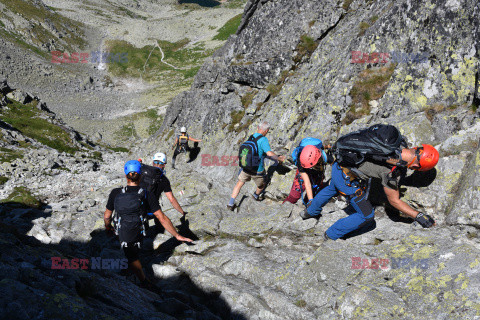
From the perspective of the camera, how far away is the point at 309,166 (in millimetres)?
9688

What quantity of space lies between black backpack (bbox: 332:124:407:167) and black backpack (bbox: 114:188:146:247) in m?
5.93

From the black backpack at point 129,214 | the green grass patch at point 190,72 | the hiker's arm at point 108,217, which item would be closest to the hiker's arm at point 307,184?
the black backpack at point 129,214

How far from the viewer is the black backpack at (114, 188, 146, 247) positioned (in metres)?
8.09

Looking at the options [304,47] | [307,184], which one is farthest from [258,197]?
[304,47]

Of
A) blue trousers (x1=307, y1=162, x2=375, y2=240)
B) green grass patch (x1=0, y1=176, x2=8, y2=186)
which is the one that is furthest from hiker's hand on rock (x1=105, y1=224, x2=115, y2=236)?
green grass patch (x1=0, y1=176, x2=8, y2=186)

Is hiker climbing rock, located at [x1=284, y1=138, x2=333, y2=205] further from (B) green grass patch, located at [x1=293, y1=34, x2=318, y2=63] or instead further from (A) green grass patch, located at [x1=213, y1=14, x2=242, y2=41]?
(A) green grass patch, located at [x1=213, y1=14, x2=242, y2=41]

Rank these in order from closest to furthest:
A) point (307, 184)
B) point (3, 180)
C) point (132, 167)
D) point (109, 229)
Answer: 1. point (132, 167)
2. point (109, 229)
3. point (307, 184)
4. point (3, 180)

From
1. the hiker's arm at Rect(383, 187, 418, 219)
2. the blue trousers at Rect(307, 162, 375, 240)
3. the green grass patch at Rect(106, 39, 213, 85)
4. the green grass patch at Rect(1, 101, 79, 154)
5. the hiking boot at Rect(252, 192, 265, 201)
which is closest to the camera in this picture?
the blue trousers at Rect(307, 162, 375, 240)

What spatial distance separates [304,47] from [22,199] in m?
23.3

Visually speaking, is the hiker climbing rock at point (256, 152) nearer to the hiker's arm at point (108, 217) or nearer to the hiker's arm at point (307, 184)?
the hiker's arm at point (307, 184)

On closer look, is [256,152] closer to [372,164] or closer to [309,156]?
[309,156]

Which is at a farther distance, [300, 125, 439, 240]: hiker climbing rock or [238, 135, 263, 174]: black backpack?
[238, 135, 263, 174]: black backpack

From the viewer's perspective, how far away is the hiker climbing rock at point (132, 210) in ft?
26.5

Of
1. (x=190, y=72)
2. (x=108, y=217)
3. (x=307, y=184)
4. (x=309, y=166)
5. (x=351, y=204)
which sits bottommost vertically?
(x=351, y=204)
